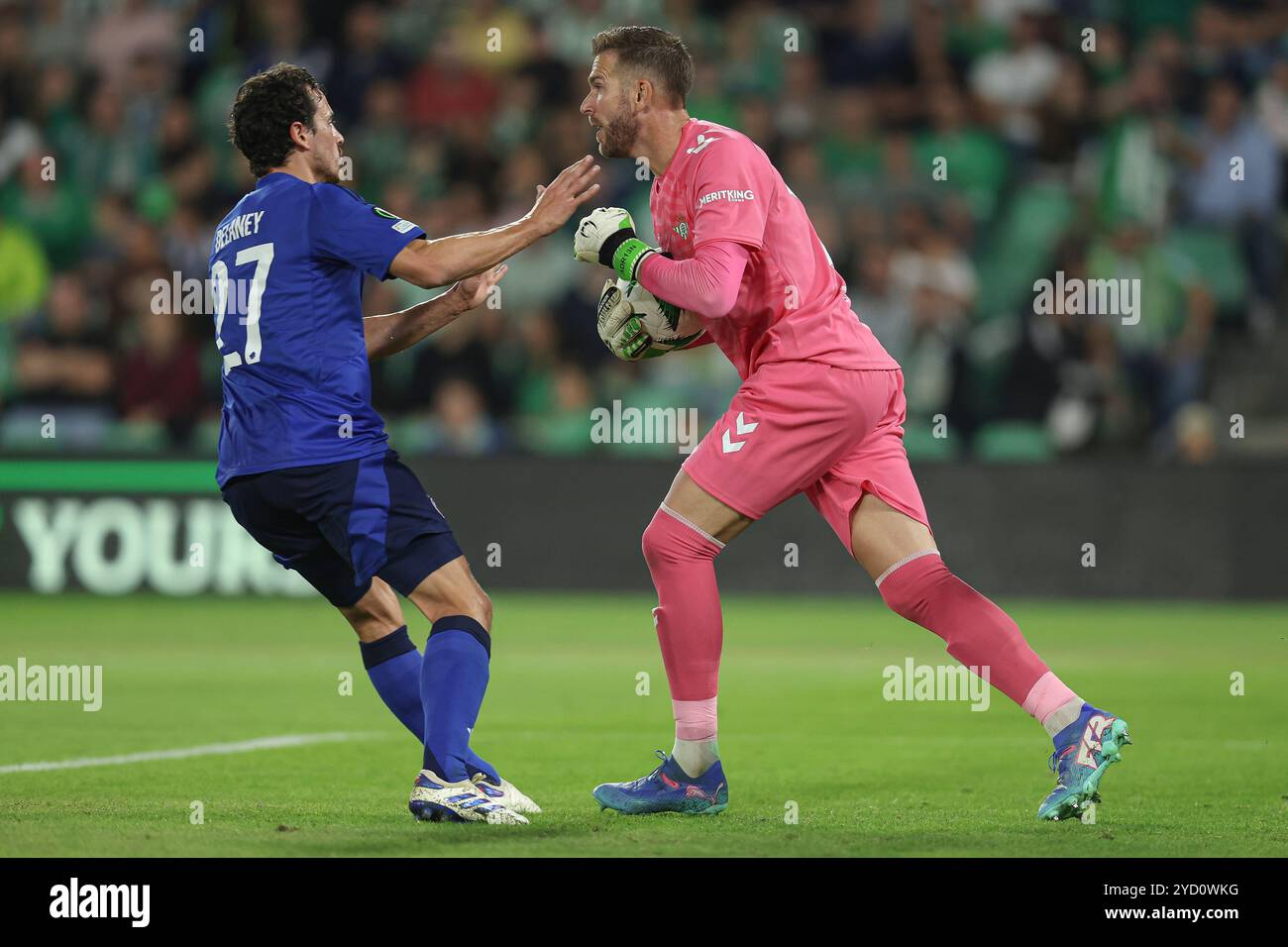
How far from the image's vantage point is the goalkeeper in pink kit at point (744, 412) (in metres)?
5.86

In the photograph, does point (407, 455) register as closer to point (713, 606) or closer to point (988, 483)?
point (988, 483)

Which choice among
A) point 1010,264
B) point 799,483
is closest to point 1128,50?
point 1010,264

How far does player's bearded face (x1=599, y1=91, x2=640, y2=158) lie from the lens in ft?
20.3

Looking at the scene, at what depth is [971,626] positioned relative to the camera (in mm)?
5844

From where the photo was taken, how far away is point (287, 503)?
5863 mm

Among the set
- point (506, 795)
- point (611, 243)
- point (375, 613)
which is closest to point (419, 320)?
point (611, 243)

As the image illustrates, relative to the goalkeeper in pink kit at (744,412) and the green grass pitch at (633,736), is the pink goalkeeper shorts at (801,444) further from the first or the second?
the green grass pitch at (633,736)

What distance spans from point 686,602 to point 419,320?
1.41 m

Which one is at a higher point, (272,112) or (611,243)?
(272,112)

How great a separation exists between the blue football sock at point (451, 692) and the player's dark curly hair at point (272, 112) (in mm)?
1663

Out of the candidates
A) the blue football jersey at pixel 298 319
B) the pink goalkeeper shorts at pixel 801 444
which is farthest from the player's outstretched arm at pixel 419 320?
the pink goalkeeper shorts at pixel 801 444

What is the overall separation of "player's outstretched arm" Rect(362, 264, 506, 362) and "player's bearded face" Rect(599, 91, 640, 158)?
563mm

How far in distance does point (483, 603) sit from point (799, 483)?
43.8 inches

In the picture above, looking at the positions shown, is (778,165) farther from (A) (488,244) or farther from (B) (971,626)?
(B) (971,626)
